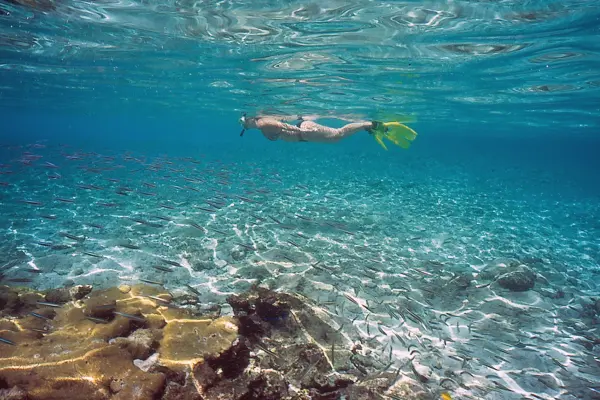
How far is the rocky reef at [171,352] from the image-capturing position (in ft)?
12.0

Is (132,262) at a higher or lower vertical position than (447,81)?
lower

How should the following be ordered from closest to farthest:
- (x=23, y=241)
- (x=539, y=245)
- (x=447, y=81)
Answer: (x=23, y=241) → (x=539, y=245) → (x=447, y=81)

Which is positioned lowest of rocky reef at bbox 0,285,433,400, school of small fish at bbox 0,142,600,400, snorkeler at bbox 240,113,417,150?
school of small fish at bbox 0,142,600,400

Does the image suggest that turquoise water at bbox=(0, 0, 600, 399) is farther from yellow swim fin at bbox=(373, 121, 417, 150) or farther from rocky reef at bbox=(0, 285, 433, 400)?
yellow swim fin at bbox=(373, 121, 417, 150)

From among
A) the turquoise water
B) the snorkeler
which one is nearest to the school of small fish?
the turquoise water

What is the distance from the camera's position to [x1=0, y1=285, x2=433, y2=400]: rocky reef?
3.65m

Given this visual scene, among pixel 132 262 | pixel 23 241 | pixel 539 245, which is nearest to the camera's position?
pixel 132 262

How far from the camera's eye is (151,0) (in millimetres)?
10016

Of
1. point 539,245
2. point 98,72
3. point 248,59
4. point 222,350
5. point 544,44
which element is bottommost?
point 539,245

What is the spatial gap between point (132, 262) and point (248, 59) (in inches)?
436

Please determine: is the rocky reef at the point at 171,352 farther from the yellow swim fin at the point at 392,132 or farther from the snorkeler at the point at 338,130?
the yellow swim fin at the point at 392,132

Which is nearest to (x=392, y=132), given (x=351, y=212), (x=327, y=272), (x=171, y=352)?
(x=327, y=272)

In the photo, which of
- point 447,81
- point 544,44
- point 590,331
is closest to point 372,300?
point 590,331

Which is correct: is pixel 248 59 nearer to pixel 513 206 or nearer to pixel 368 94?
pixel 368 94
